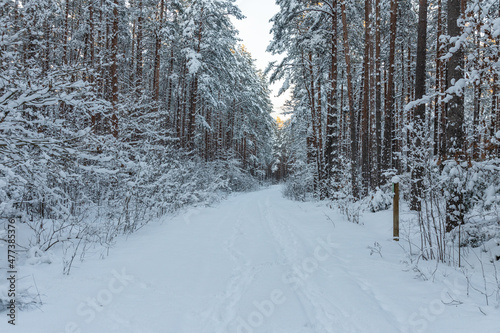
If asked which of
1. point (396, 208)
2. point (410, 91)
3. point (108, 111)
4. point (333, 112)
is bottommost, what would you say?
point (396, 208)

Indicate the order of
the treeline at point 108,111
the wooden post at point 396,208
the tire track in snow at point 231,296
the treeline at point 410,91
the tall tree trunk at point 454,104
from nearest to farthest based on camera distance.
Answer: the tire track in snow at point 231,296, the treeline at point 108,111, the treeline at point 410,91, the tall tree trunk at point 454,104, the wooden post at point 396,208

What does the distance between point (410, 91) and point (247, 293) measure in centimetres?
2233

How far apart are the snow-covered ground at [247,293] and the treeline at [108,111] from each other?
1353 millimetres

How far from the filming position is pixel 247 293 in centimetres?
354

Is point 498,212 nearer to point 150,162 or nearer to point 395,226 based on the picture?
point 395,226

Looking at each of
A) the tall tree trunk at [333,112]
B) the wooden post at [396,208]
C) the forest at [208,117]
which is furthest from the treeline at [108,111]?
the tall tree trunk at [333,112]

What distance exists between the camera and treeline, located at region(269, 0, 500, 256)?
13.3 feet

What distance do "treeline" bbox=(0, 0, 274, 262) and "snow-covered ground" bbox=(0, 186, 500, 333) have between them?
135 centimetres

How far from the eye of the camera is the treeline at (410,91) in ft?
13.3

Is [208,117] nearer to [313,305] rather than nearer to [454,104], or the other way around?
[454,104]

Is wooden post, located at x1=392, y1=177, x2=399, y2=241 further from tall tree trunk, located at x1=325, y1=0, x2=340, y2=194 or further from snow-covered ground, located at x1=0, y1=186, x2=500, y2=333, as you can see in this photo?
tall tree trunk, located at x1=325, y1=0, x2=340, y2=194

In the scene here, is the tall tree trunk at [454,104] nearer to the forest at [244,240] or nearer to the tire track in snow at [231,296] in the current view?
the forest at [244,240]

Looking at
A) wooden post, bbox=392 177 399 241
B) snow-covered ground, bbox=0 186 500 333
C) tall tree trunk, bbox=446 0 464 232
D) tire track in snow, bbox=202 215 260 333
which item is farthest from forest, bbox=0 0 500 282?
tire track in snow, bbox=202 215 260 333

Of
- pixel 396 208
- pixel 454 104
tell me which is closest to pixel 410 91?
pixel 454 104
